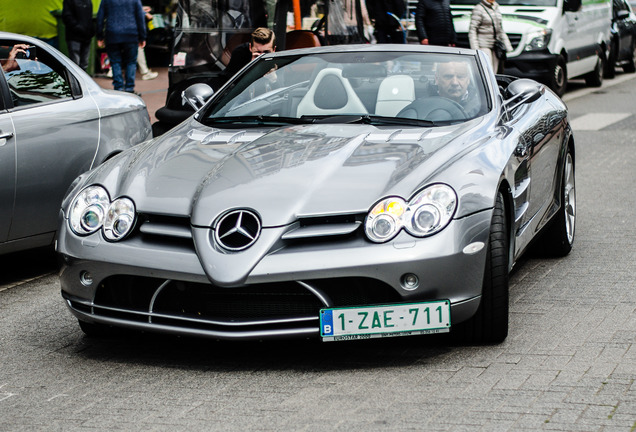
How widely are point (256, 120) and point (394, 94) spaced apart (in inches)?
30.5

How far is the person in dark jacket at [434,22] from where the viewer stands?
16.7 metres

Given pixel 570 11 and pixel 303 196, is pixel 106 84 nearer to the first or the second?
pixel 570 11

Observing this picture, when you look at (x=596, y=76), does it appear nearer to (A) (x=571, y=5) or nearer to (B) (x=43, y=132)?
(A) (x=571, y=5)

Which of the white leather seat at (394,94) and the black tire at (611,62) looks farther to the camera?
the black tire at (611,62)

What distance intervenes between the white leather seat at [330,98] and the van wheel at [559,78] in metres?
11.6

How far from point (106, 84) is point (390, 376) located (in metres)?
16.1

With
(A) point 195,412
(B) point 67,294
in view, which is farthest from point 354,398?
(B) point 67,294

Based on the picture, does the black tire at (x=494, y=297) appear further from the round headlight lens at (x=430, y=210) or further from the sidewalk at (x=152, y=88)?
the sidewalk at (x=152, y=88)

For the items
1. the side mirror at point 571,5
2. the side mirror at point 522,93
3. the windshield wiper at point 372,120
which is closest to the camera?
the windshield wiper at point 372,120

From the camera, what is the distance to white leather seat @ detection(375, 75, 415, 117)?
6266mm

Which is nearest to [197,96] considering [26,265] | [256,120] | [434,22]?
[256,120]

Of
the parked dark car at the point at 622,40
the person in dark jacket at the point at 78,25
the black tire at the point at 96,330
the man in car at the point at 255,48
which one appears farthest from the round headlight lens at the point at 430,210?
the parked dark car at the point at 622,40

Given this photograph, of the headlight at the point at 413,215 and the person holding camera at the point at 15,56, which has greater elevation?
the person holding camera at the point at 15,56

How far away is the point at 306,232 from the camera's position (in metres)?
4.81
